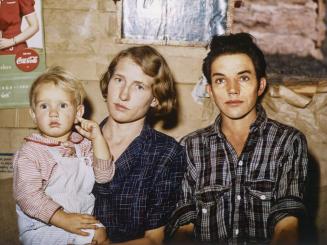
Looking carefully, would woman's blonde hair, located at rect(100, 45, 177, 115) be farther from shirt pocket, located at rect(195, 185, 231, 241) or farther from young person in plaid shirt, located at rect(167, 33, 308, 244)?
shirt pocket, located at rect(195, 185, 231, 241)

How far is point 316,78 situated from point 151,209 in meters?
0.91

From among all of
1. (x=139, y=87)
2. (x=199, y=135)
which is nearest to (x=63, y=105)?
(x=139, y=87)

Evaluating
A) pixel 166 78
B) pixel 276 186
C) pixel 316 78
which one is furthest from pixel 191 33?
pixel 276 186

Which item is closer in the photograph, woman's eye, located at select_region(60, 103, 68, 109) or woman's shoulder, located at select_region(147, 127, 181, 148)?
woman's eye, located at select_region(60, 103, 68, 109)

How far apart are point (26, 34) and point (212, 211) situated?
1002 mm

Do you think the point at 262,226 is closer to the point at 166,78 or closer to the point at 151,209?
the point at 151,209

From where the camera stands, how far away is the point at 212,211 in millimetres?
1325

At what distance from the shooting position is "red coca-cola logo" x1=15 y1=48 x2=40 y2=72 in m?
1.41

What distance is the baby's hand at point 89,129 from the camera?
1.23m

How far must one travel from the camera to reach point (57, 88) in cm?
120

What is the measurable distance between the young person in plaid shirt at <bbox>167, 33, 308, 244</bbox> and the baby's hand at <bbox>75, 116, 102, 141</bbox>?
377 mm

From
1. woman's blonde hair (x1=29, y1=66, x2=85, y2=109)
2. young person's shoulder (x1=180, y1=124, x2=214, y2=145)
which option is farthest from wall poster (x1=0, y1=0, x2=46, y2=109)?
young person's shoulder (x1=180, y1=124, x2=214, y2=145)

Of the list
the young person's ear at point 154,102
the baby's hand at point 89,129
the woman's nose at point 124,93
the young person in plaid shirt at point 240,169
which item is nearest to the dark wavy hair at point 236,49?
the young person in plaid shirt at point 240,169

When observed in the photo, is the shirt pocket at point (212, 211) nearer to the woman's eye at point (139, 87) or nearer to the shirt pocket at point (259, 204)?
the shirt pocket at point (259, 204)
